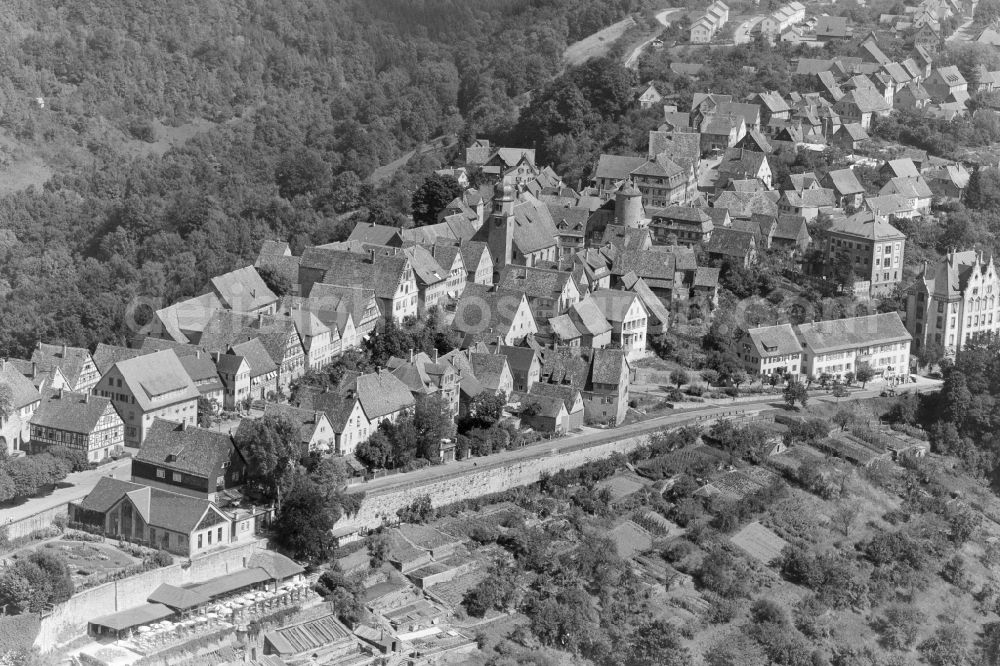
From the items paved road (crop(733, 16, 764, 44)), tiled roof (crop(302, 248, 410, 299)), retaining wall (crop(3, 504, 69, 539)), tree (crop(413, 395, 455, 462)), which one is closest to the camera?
retaining wall (crop(3, 504, 69, 539))

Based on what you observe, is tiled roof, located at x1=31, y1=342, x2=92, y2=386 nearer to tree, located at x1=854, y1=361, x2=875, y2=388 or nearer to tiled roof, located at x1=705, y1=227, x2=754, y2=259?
tiled roof, located at x1=705, y1=227, x2=754, y2=259

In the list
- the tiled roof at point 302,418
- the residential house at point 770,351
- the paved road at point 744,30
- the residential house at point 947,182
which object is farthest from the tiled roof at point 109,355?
the paved road at point 744,30

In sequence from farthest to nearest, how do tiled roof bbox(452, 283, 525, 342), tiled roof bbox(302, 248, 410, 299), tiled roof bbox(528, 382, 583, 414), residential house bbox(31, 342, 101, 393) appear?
tiled roof bbox(302, 248, 410, 299) < tiled roof bbox(452, 283, 525, 342) < tiled roof bbox(528, 382, 583, 414) < residential house bbox(31, 342, 101, 393)

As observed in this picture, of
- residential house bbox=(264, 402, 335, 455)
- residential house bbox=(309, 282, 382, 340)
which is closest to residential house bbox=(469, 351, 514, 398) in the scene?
residential house bbox=(309, 282, 382, 340)

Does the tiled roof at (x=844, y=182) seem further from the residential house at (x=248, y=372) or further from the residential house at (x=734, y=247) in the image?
the residential house at (x=248, y=372)

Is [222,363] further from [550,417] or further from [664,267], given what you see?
[664,267]

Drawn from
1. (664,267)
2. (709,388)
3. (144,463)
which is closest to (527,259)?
(664,267)
